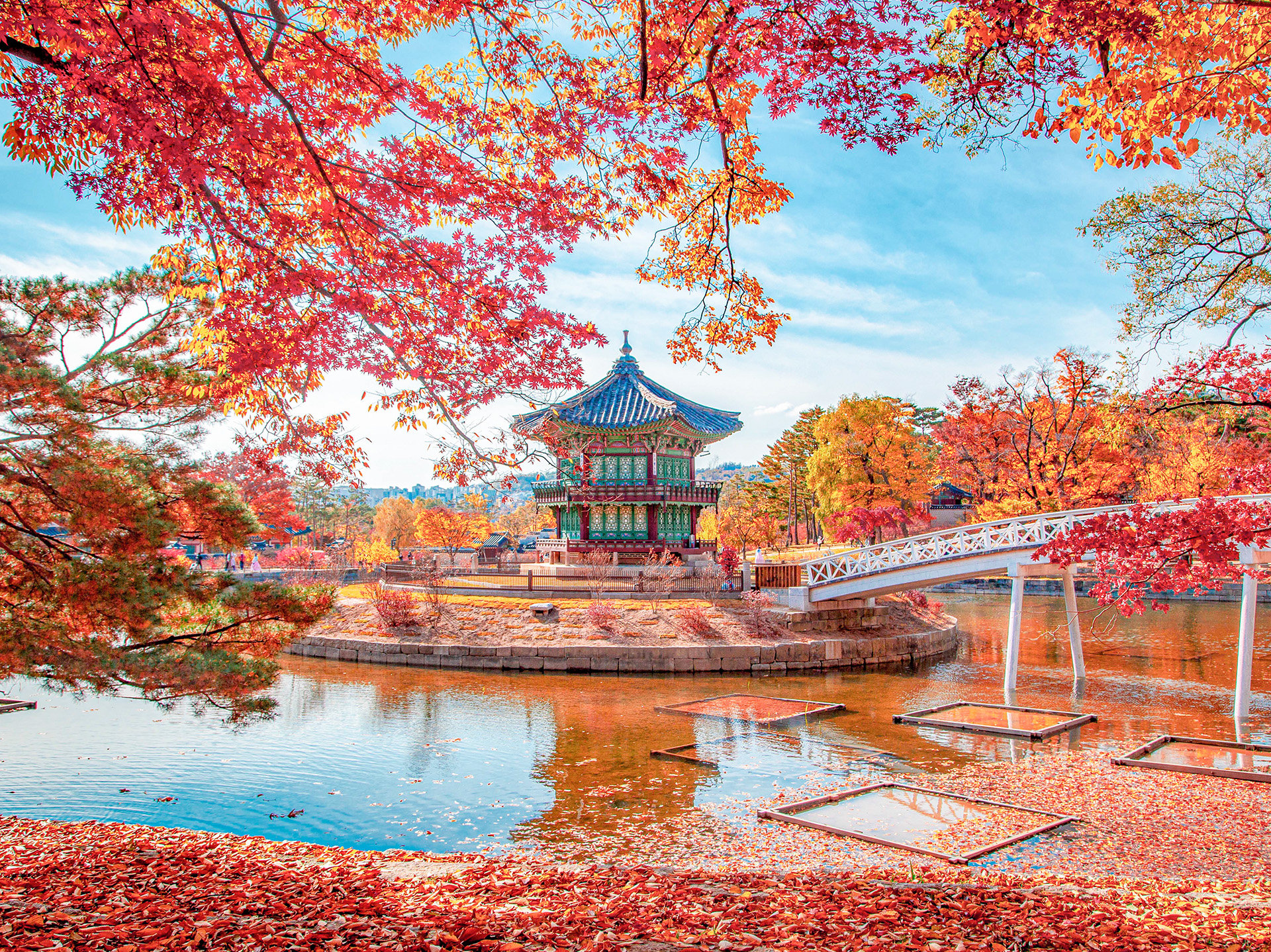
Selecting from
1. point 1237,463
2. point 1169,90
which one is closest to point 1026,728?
point 1169,90

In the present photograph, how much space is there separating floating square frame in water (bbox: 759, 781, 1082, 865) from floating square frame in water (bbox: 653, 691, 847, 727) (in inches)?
177

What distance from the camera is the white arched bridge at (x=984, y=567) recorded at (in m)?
14.6

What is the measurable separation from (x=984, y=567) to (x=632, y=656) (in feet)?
29.9

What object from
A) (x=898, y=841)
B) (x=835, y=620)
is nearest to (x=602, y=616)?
(x=835, y=620)

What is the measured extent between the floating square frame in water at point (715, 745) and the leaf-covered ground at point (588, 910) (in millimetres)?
5351

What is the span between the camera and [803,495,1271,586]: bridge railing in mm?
16750

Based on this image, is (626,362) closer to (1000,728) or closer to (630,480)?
(630,480)

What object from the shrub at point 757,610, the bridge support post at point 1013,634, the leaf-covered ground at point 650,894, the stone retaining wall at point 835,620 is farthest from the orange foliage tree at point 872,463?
the leaf-covered ground at point 650,894

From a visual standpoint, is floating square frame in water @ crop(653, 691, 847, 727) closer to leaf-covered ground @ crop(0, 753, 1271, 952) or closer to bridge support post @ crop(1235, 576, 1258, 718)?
leaf-covered ground @ crop(0, 753, 1271, 952)

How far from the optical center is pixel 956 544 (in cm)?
1927

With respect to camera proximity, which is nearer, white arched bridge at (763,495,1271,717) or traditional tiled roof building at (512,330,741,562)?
white arched bridge at (763,495,1271,717)

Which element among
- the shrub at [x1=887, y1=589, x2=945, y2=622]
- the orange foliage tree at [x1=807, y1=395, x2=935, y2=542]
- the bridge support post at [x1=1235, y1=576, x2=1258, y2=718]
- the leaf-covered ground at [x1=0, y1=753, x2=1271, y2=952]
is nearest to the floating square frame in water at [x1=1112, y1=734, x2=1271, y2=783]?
the leaf-covered ground at [x1=0, y1=753, x2=1271, y2=952]

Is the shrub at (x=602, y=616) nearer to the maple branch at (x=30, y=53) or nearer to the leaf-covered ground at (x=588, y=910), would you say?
the leaf-covered ground at (x=588, y=910)

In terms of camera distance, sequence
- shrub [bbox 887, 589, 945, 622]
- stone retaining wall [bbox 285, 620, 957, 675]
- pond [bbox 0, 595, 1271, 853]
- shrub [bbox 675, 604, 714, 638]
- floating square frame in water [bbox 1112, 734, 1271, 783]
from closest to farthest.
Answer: pond [bbox 0, 595, 1271, 853] < floating square frame in water [bbox 1112, 734, 1271, 783] < stone retaining wall [bbox 285, 620, 957, 675] < shrub [bbox 675, 604, 714, 638] < shrub [bbox 887, 589, 945, 622]
